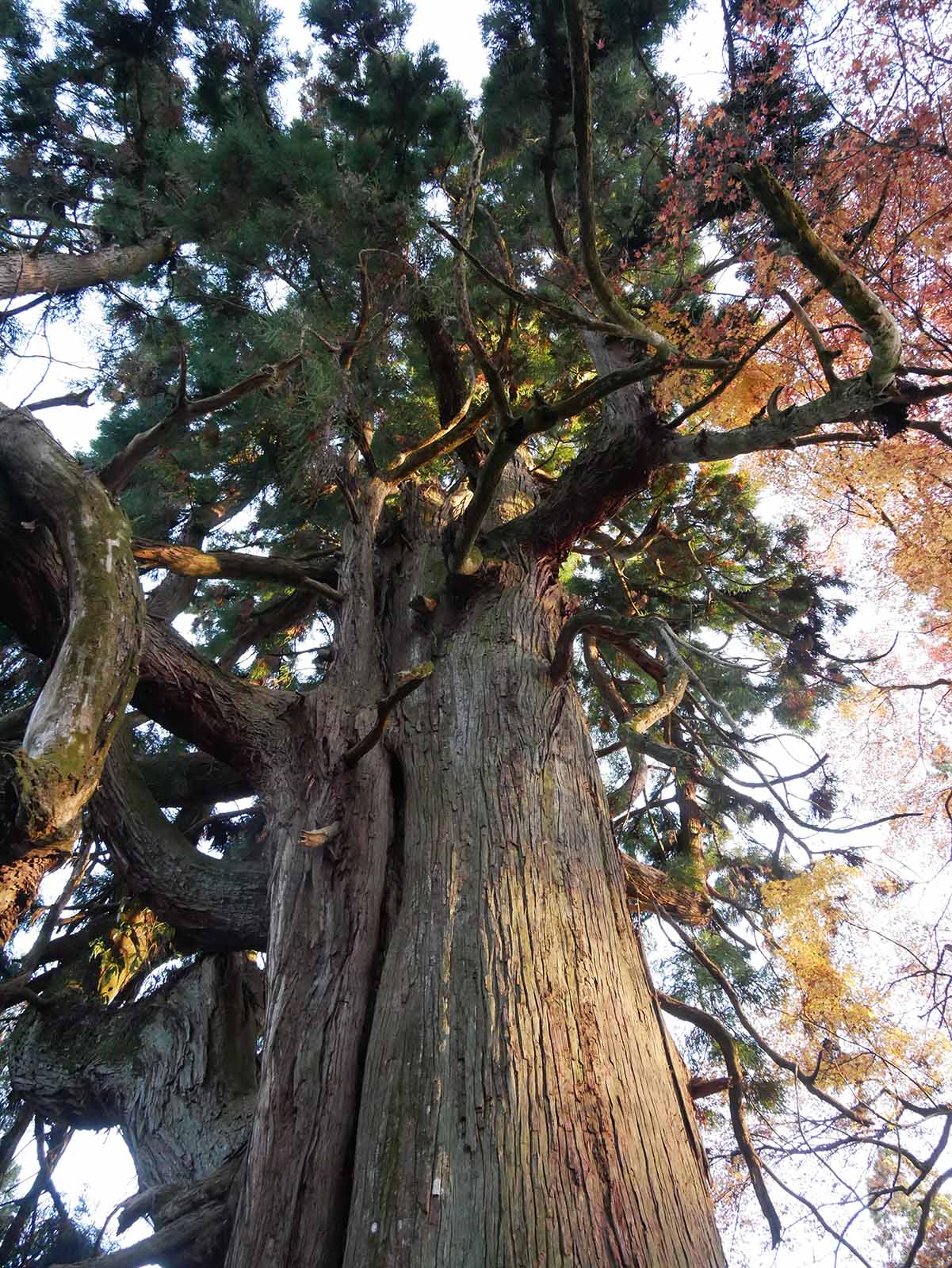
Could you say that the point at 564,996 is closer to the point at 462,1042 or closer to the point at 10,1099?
the point at 462,1042

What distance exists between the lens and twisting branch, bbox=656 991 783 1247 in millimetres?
2258

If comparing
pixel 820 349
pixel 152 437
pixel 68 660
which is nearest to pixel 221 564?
pixel 152 437

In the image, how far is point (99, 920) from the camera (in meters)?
3.76

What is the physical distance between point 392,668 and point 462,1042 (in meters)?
1.86

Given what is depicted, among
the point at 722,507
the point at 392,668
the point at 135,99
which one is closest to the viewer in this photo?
the point at 392,668

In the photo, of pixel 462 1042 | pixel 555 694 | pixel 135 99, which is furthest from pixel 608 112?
pixel 462 1042

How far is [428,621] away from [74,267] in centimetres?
342

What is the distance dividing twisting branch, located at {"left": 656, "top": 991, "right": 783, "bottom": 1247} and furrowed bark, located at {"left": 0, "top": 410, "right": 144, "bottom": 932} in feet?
5.85

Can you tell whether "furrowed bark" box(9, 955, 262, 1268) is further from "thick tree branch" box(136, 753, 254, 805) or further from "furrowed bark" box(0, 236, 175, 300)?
"furrowed bark" box(0, 236, 175, 300)

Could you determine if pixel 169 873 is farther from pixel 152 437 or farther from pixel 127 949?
pixel 152 437

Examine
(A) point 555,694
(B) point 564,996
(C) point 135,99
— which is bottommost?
(B) point 564,996

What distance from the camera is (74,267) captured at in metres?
4.54

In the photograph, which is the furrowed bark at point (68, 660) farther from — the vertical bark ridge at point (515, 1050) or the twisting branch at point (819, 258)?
the twisting branch at point (819, 258)

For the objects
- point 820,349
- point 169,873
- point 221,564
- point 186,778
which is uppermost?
point 221,564
